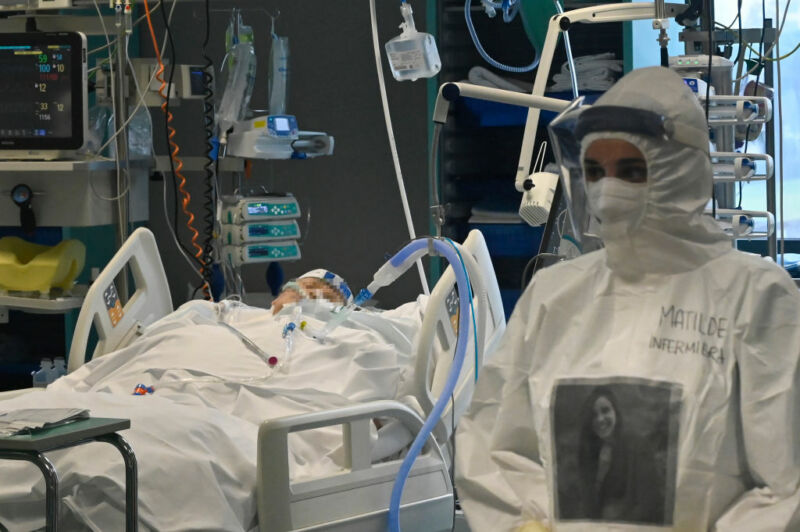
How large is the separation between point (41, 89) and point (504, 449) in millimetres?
3150

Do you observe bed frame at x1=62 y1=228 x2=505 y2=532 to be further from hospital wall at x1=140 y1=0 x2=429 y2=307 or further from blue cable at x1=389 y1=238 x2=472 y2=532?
hospital wall at x1=140 y1=0 x2=429 y2=307

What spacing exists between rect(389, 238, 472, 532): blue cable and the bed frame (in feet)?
0.26

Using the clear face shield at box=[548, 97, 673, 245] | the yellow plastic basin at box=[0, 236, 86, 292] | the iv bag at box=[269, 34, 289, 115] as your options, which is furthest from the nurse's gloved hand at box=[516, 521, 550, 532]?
the iv bag at box=[269, 34, 289, 115]

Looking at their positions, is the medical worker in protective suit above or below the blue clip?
above

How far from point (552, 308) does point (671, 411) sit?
338 mm

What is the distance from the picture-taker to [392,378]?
3570 mm

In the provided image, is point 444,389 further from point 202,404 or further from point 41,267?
point 41,267

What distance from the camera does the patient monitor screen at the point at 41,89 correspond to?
15.1 ft

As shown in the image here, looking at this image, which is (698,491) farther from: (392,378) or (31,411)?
(392,378)

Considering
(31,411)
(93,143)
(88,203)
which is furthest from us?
(93,143)

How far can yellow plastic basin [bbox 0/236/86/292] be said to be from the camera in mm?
4625

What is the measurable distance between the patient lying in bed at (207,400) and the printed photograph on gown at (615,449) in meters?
1.04

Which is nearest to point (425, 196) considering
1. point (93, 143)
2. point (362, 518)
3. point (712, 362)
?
point (93, 143)

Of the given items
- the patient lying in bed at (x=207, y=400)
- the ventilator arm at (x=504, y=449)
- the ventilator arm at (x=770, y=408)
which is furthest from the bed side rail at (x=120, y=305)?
the ventilator arm at (x=770, y=408)
